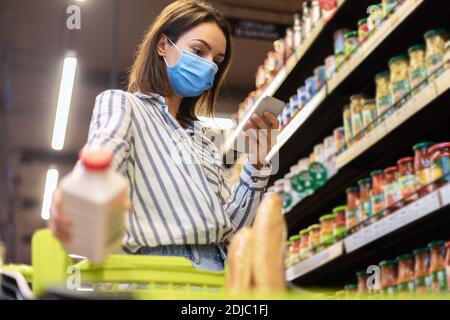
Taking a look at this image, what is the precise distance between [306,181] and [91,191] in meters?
3.20

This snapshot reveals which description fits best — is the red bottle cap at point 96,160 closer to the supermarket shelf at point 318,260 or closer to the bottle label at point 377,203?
the bottle label at point 377,203

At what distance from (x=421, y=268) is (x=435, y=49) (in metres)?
0.91

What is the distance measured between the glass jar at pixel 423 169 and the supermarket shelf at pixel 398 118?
0.14 metres

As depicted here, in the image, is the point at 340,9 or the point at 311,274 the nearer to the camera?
the point at 340,9

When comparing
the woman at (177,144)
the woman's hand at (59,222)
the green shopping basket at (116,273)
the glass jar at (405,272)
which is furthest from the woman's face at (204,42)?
the glass jar at (405,272)

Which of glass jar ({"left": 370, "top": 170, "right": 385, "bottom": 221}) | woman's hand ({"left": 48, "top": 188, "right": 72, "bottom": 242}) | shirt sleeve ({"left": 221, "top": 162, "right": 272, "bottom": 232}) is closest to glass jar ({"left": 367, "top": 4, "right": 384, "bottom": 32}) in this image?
glass jar ({"left": 370, "top": 170, "right": 385, "bottom": 221})

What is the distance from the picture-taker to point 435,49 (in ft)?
8.65

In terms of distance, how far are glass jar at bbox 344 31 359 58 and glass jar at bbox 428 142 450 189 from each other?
3.01ft

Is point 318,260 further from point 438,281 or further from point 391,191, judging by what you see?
point 438,281

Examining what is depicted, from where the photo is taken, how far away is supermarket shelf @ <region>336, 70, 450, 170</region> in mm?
2387

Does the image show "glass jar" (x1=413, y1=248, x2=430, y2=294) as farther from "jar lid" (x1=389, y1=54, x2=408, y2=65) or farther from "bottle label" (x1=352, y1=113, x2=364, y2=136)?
"jar lid" (x1=389, y1=54, x2=408, y2=65)
